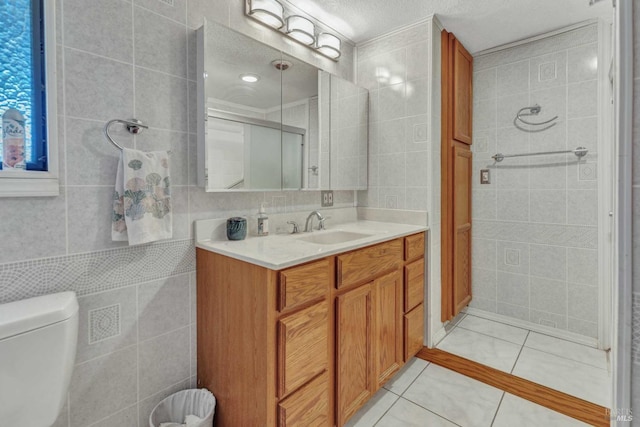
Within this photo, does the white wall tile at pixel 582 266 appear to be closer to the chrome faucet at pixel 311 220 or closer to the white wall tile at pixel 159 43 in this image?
the chrome faucet at pixel 311 220

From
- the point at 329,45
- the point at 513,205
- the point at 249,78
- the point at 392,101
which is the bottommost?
the point at 513,205

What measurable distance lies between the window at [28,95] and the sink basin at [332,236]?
1242mm

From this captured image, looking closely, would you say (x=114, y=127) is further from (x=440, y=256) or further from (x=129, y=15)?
(x=440, y=256)

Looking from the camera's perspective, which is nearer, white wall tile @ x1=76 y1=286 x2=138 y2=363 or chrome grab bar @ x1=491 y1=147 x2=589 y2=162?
white wall tile @ x1=76 y1=286 x2=138 y2=363

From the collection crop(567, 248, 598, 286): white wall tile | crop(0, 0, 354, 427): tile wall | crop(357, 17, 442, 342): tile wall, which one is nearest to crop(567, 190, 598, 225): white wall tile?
crop(567, 248, 598, 286): white wall tile

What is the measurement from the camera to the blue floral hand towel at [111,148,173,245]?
114 centimetres

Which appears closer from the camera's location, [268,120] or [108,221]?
[108,221]

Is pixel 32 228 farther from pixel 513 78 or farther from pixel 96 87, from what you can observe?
pixel 513 78

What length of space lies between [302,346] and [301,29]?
71.2 inches

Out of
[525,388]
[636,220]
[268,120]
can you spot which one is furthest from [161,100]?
[525,388]

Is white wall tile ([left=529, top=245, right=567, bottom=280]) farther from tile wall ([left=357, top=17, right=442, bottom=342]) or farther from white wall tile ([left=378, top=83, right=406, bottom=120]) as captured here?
white wall tile ([left=378, top=83, right=406, bottom=120])

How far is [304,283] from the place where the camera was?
117 centimetres

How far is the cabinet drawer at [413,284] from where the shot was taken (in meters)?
1.84

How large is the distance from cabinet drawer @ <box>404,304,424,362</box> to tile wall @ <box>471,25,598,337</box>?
3.31 feet
